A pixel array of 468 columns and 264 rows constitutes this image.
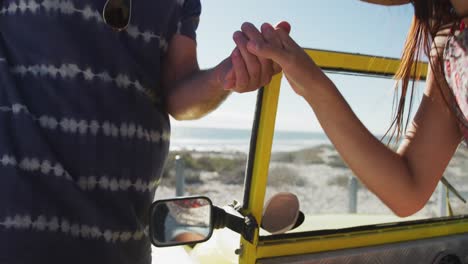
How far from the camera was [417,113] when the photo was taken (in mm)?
1335

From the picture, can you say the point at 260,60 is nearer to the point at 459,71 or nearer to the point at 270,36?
the point at 270,36

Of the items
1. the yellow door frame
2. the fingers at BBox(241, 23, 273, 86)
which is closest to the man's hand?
the fingers at BBox(241, 23, 273, 86)

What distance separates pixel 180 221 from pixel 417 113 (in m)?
0.81

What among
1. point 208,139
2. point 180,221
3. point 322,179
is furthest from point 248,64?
point 208,139

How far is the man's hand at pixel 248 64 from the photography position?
1.12m

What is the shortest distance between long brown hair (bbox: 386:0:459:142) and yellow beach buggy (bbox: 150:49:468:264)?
0.12 meters

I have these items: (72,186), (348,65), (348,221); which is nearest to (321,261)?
(348,221)

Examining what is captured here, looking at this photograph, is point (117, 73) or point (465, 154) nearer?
point (117, 73)

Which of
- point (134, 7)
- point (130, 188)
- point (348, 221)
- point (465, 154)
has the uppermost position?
point (134, 7)

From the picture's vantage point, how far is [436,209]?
93.4 inches

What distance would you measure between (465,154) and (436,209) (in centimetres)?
36

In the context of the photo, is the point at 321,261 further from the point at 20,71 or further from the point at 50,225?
the point at 20,71

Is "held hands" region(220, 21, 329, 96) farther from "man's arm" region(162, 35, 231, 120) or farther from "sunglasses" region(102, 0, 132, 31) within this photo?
"sunglasses" region(102, 0, 132, 31)

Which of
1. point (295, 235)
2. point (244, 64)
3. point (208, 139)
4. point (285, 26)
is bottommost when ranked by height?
point (208, 139)
